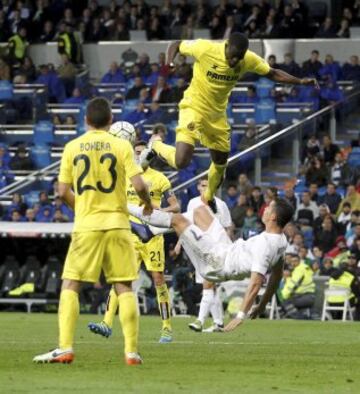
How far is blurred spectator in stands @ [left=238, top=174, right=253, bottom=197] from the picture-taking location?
31.8 metres

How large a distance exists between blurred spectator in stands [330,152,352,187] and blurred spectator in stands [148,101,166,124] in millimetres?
4515

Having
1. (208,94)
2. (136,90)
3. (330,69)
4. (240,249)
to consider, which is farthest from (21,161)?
(240,249)

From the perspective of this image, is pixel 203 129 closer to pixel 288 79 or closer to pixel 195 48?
pixel 195 48

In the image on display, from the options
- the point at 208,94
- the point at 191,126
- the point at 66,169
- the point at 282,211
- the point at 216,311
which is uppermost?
the point at 66,169

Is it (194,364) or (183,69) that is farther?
(183,69)

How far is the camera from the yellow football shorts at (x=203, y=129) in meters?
19.0

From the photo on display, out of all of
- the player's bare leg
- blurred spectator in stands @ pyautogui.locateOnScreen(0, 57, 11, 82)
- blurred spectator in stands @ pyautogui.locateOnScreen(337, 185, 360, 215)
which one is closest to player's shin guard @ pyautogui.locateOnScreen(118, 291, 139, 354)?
the player's bare leg

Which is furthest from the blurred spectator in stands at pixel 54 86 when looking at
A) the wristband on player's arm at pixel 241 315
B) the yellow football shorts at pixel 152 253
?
the wristband on player's arm at pixel 241 315

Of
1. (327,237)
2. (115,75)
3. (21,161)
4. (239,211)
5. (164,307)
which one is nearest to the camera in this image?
(164,307)

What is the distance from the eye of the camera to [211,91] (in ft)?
62.7

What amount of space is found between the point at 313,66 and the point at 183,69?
131 inches

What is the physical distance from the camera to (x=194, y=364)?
14375mm

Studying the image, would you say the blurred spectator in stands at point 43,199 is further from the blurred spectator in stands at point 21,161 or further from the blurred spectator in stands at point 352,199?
the blurred spectator in stands at point 352,199

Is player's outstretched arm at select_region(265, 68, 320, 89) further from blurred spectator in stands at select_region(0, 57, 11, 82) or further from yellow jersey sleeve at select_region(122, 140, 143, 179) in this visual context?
blurred spectator in stands at select_region(0, 57, 11, 82)
